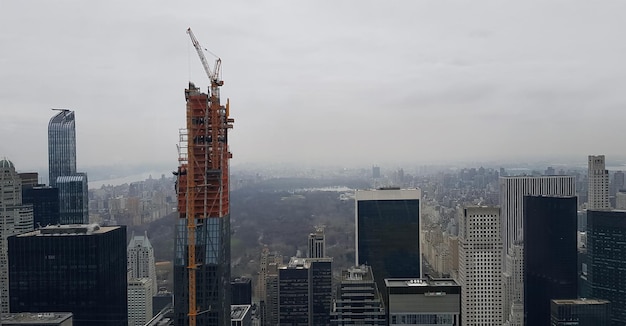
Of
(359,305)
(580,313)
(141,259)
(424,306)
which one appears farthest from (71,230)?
(580,313)


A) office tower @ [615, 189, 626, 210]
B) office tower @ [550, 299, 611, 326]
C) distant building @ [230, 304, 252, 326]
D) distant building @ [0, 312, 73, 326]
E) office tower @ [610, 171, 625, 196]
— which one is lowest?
office tower @ [550, 299, 611, 326]

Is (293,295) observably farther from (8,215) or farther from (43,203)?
(8,215)

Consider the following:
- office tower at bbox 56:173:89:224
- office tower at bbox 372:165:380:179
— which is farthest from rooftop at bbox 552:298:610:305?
office tower at bbox 56:173:89:224

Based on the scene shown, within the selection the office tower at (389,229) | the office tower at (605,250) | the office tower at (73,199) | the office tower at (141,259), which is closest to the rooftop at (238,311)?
the office tower at (141,259)

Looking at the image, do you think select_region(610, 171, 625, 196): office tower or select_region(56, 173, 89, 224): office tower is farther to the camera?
select_region(56, 173, 89, 224): office tower

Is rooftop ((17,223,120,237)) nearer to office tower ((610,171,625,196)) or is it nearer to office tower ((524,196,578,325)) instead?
office tower ((524,196,578,325))

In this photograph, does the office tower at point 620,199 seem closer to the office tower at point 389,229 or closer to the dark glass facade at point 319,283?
the office tower at point 389,229
